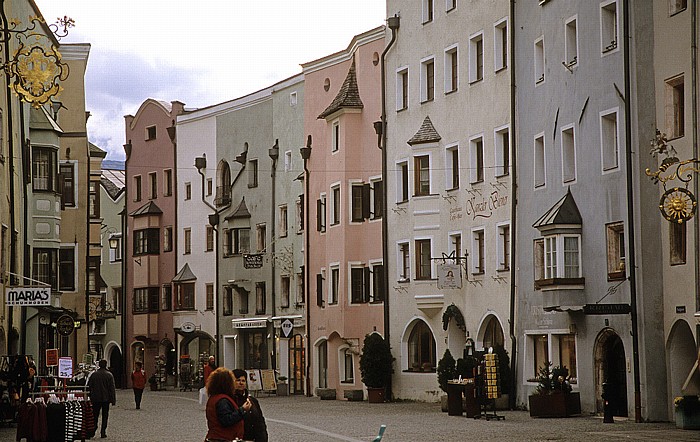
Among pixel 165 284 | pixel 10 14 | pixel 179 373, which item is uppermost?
pixel 10 14

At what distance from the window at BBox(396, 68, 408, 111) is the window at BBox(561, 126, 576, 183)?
41.6ft

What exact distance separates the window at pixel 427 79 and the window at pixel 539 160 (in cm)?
897

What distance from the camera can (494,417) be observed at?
3572 cm

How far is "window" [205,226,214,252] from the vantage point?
243ft

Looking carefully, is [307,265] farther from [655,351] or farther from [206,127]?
[655,351]

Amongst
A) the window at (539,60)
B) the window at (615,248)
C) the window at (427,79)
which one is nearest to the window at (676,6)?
the window at (615,248)

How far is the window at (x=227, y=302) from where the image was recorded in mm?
71250

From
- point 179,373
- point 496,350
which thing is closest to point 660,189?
point 496,350

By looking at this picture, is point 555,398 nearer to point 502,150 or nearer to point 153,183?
point 502,150

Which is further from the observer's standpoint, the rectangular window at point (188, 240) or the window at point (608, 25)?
the rectangular window at point (188, 240)

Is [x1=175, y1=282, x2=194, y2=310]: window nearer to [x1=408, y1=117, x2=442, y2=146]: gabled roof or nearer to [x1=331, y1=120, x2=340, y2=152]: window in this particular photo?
[x1=331, y1=120, x2=340, y2=152]: window

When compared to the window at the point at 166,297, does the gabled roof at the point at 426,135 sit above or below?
above

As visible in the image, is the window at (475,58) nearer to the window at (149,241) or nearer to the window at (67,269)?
the window at (67,269)

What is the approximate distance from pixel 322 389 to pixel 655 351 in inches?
952
